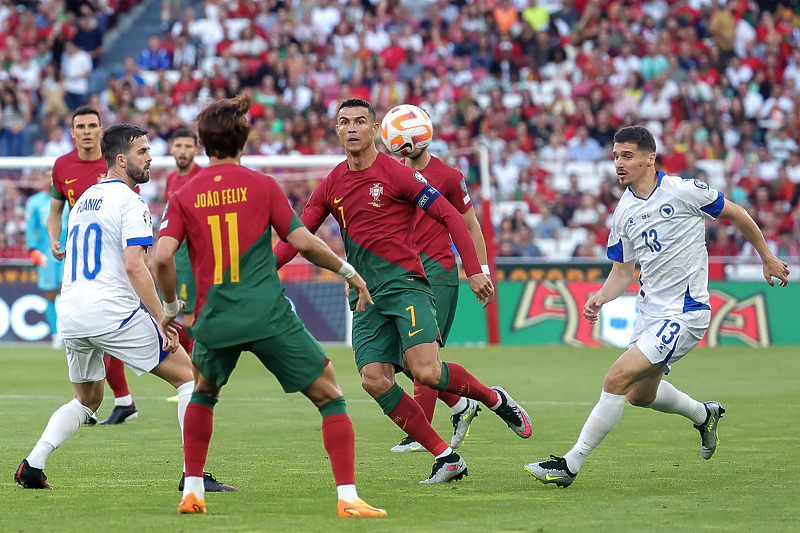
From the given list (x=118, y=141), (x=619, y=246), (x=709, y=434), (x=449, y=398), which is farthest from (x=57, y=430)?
(x=709, y=434)

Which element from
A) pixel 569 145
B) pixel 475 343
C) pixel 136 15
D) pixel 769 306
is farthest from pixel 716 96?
pixel 136 15

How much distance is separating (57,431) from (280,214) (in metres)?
2.25

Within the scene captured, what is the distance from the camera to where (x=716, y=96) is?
2278 cm

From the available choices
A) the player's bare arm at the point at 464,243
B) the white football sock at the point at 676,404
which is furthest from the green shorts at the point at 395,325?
the white football sock at the point at 676,404

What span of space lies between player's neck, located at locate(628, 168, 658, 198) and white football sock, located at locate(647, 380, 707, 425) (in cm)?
124

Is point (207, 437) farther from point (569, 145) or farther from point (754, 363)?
point (569, 145)

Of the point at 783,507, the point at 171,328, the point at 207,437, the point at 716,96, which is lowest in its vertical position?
the point at 783,507

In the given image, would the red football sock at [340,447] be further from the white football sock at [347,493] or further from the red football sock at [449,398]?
the red football sock at [449,398]

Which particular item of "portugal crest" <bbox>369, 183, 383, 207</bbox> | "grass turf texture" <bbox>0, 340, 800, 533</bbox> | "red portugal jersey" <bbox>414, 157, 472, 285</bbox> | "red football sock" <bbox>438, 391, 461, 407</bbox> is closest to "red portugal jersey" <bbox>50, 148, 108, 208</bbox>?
"grass turf texture" <bbox>0, 340, 800, 533</bbox>

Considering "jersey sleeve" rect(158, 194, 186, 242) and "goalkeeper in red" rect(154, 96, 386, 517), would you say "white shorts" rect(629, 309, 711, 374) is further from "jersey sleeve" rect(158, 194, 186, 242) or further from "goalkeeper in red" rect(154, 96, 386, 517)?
"jersey sleeve" rect(158, 194, 186, 242)

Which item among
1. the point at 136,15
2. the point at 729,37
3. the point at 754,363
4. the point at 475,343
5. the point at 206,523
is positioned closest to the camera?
the point at 206,523

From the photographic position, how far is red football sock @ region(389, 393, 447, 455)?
6668 millimetres

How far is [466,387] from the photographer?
7383 mm

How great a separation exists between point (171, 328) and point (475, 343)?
12.3 m
